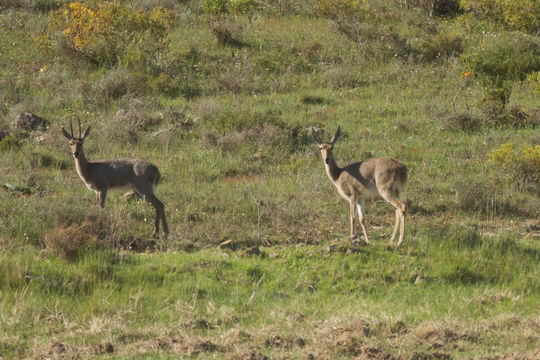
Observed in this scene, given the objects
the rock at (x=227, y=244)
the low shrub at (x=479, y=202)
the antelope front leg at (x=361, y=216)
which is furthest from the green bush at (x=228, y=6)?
the rock at (x=227, y=244)

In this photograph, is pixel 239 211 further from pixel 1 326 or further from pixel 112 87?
pixel 112 87

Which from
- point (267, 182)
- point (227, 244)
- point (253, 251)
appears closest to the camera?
point (253, 251)

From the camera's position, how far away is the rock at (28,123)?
52.1 ft

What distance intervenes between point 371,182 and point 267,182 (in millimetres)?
3107

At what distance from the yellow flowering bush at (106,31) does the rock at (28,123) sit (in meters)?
4.65

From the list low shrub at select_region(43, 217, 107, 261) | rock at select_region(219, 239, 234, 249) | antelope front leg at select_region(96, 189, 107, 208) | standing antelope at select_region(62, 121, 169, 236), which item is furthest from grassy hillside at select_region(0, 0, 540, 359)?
standing antelope at select_region(62, 121, 169, 236)

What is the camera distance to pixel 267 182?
13.5 m

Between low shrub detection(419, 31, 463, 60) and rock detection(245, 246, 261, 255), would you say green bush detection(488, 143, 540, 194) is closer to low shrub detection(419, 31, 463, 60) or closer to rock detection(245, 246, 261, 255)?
rock detection(245, 246, 261, 255)

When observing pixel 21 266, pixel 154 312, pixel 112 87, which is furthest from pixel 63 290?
pixel 112 87

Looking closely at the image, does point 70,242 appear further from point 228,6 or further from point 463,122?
point 228,6

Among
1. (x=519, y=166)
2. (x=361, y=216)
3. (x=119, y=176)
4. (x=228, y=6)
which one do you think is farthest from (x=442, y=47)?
(x=119, y=176)

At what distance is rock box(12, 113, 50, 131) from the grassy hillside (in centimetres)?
7

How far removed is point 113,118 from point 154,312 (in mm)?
9191

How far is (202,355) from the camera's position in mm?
6785
